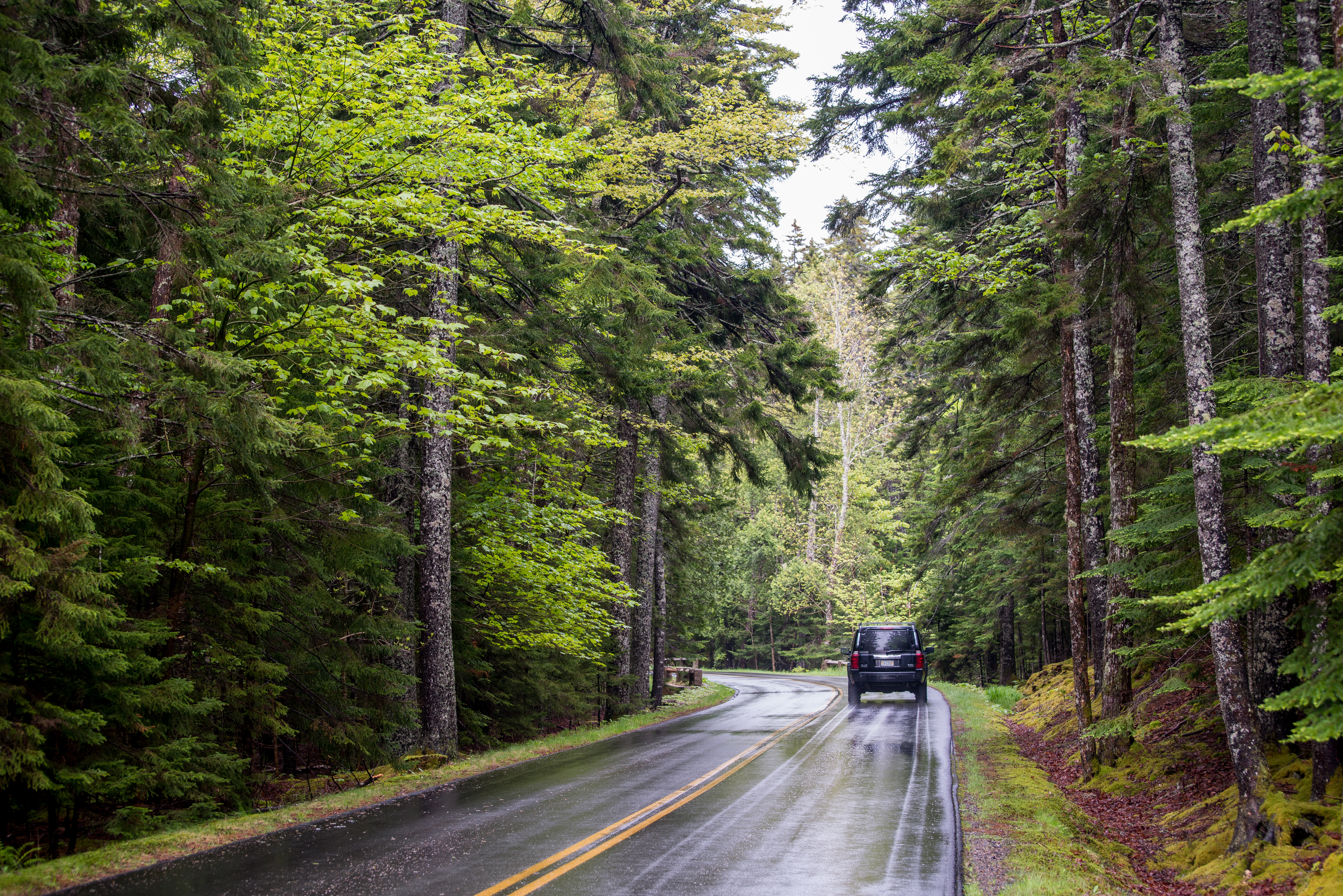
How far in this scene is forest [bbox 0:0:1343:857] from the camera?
6852 mm

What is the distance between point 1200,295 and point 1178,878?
542cm

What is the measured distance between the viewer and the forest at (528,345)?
6.85m

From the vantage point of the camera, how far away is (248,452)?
782cm

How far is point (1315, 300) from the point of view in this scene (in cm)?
712

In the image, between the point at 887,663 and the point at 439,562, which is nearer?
the point at 439,562

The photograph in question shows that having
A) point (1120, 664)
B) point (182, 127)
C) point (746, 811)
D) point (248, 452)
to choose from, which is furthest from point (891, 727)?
point (182, 127)

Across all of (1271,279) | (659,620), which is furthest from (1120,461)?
(659,620)

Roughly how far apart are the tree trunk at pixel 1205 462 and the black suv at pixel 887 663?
43.1 ft

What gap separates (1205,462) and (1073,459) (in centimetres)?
514

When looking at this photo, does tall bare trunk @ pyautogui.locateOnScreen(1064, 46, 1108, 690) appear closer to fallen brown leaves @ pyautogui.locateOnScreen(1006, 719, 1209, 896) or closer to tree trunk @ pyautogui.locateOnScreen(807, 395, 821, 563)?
fallen brown leaves @ pyautogui.locateOnScreen(1006, 719, 1209, 896)

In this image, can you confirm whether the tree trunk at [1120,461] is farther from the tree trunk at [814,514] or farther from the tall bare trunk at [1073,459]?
the tree trunk at [814,514]

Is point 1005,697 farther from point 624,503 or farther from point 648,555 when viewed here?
point 624,503

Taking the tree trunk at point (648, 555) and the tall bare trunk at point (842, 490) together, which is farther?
the tall bare trunk at point (842, 490)

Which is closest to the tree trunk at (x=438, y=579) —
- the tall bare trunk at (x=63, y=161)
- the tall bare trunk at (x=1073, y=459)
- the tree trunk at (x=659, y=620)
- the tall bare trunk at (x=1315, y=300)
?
the tall bare trunk at (x=63, y=161)
